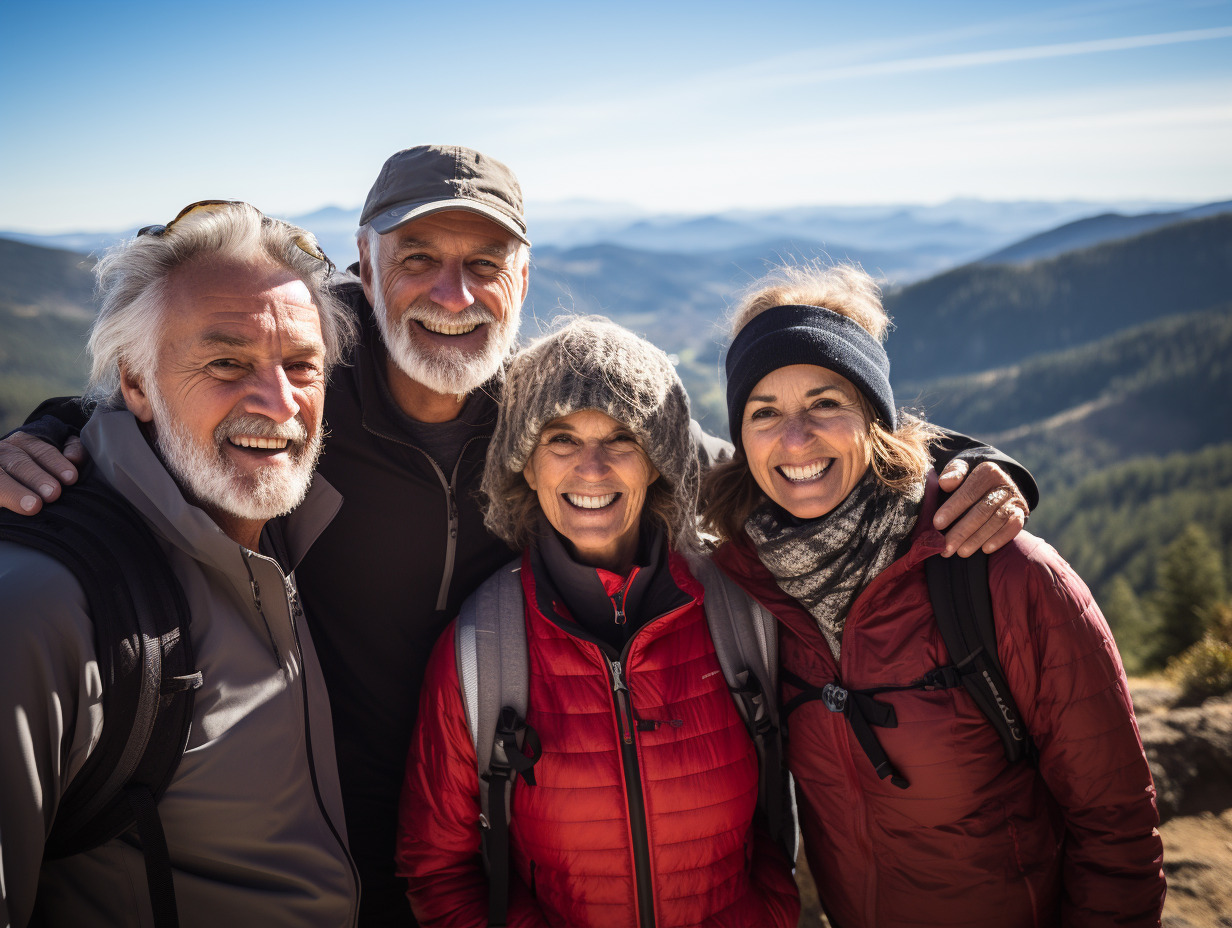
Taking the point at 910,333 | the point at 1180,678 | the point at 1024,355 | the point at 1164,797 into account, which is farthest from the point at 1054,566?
the point at 1024,355

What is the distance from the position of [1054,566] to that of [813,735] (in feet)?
3.45

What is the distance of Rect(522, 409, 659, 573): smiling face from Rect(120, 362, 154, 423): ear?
55.7 inches

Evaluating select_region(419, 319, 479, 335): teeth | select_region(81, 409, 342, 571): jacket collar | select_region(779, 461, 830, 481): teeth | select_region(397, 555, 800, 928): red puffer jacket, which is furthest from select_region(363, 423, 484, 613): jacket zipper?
Result: select_region(779, 461, 830, 481): teeth

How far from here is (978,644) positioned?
2494 mm

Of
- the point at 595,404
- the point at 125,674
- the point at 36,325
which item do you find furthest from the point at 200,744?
the point at 36,325

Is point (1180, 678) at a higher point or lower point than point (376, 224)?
lower

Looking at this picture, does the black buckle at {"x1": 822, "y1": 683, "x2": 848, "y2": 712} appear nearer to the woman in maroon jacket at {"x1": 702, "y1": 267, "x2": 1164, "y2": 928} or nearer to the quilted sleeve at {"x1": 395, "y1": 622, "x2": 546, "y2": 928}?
the woman in maroon jacket at {"x1": 702, "y1": 267, "x2": 1164, "y2": 928}

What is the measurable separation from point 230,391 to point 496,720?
1.49 metres

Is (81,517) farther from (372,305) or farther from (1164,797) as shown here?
(1164,797)

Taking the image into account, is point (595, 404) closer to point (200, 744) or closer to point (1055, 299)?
point (200, 744)

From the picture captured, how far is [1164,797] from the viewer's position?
4953mm

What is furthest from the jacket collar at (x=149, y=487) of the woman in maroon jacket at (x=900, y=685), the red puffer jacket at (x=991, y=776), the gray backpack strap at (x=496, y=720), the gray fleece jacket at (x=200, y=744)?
the red puffer jacket at (x=991, y=776)

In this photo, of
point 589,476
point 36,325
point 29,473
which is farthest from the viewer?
point 36,325

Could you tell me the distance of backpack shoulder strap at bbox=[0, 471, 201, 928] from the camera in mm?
1956
